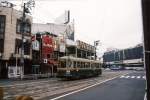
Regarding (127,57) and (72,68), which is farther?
(127,57)

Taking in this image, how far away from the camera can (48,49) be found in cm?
4847

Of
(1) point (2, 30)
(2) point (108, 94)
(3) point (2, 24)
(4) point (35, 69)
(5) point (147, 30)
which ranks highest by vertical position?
(3) point (2, 24)

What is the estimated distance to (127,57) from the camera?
429ft

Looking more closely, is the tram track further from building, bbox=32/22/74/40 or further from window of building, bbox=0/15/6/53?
building, bbox=32/22/74/40

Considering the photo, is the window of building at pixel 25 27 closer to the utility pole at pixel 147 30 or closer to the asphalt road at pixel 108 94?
the asphalt road at pixel 108 94

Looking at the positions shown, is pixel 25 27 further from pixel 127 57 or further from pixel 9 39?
pixel 127 57

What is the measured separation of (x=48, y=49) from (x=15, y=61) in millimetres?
9580

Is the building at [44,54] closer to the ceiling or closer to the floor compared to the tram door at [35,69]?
closer to the ceiling

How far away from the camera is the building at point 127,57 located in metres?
117

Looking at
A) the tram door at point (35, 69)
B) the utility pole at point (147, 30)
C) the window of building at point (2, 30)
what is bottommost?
the tram door at point (35, 69)

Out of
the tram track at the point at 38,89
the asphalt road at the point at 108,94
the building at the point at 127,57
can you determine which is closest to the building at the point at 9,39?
the tram track at the point at 38,89

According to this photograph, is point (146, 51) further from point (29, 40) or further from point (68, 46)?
point (68, 46)

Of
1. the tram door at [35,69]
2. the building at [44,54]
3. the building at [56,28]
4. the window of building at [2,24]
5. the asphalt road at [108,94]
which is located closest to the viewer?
the asphalt road at [108,94]

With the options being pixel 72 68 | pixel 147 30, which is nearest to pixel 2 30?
pixel 72 68
